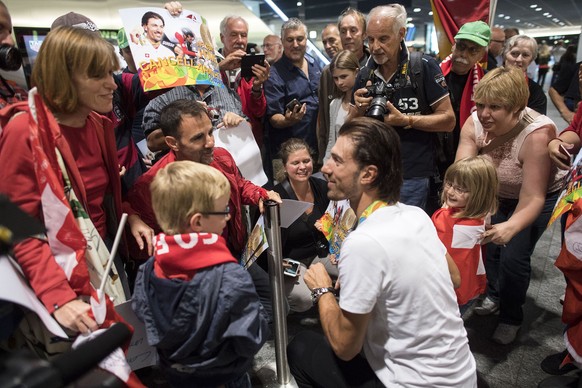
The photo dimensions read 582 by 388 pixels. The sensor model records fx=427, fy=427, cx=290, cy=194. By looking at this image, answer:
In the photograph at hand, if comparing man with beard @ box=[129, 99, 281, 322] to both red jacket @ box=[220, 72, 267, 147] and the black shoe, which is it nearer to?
Result: red jacket @ box=[220, 72, 267, 147]

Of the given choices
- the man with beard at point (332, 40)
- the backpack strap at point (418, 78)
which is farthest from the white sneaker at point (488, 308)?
the man with beard at point (332, 40)

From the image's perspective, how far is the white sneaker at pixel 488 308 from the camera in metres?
2.93

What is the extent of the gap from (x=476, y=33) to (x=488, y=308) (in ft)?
6.25

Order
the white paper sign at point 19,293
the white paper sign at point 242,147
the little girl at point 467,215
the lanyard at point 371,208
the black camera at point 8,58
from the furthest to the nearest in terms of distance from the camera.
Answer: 1. the white paper sign at point 242,147
2. the little girl at point 467,215
3. the black camera at point 8,58
4. the lanyard at point 371,208
5. the white paper sign at point 19,293

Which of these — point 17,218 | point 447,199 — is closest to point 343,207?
point 447,199

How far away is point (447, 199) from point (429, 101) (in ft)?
2.33

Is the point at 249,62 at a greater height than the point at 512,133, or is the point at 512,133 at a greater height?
the point at 249,62

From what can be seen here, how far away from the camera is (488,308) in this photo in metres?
2.93

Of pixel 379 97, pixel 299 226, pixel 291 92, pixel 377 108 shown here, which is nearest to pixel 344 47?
pixel 291 92

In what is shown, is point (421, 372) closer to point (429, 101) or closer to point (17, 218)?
point (17, 218)

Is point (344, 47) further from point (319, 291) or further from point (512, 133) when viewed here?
point (319, 291)

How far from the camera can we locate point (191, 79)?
2.40 meters

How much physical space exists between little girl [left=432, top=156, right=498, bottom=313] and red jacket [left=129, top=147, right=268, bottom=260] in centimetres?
96

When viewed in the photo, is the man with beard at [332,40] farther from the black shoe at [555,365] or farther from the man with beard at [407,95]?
the black shoe at [555,365]
